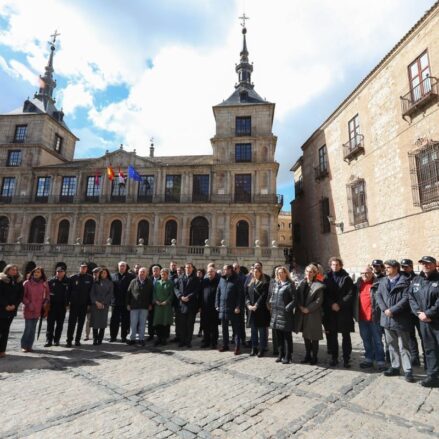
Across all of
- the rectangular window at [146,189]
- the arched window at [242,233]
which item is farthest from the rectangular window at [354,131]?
the rectangular window at [146,189]

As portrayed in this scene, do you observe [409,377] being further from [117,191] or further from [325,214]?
[117,191]

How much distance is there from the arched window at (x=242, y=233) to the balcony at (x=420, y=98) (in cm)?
1494

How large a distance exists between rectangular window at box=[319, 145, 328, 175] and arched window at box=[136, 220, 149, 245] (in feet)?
53.0

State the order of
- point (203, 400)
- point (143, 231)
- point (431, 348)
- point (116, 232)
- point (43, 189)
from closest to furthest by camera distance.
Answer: point (203, 400), point (431, 348), point (143, 231), point (116, 232), point (43, 189)

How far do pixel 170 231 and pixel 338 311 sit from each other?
22022 millimetres

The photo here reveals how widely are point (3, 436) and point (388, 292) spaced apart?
19.3 ft

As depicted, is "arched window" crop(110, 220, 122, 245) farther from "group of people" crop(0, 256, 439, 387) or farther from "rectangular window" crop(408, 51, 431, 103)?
"rectangular window" crop(408, 51, 431, 103)

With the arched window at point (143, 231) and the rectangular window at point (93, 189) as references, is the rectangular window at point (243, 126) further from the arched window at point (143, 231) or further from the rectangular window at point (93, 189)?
the rectangular window at point (93, 189)

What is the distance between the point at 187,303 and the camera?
7211 millimetres

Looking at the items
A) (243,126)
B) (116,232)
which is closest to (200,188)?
(243,126)

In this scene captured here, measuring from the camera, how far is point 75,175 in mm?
29250

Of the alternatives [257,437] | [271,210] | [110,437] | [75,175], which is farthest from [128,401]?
[75,175]

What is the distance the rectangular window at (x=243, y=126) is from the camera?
2800 centimetres

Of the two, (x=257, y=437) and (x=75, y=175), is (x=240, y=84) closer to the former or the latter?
(x=75, y=175)
